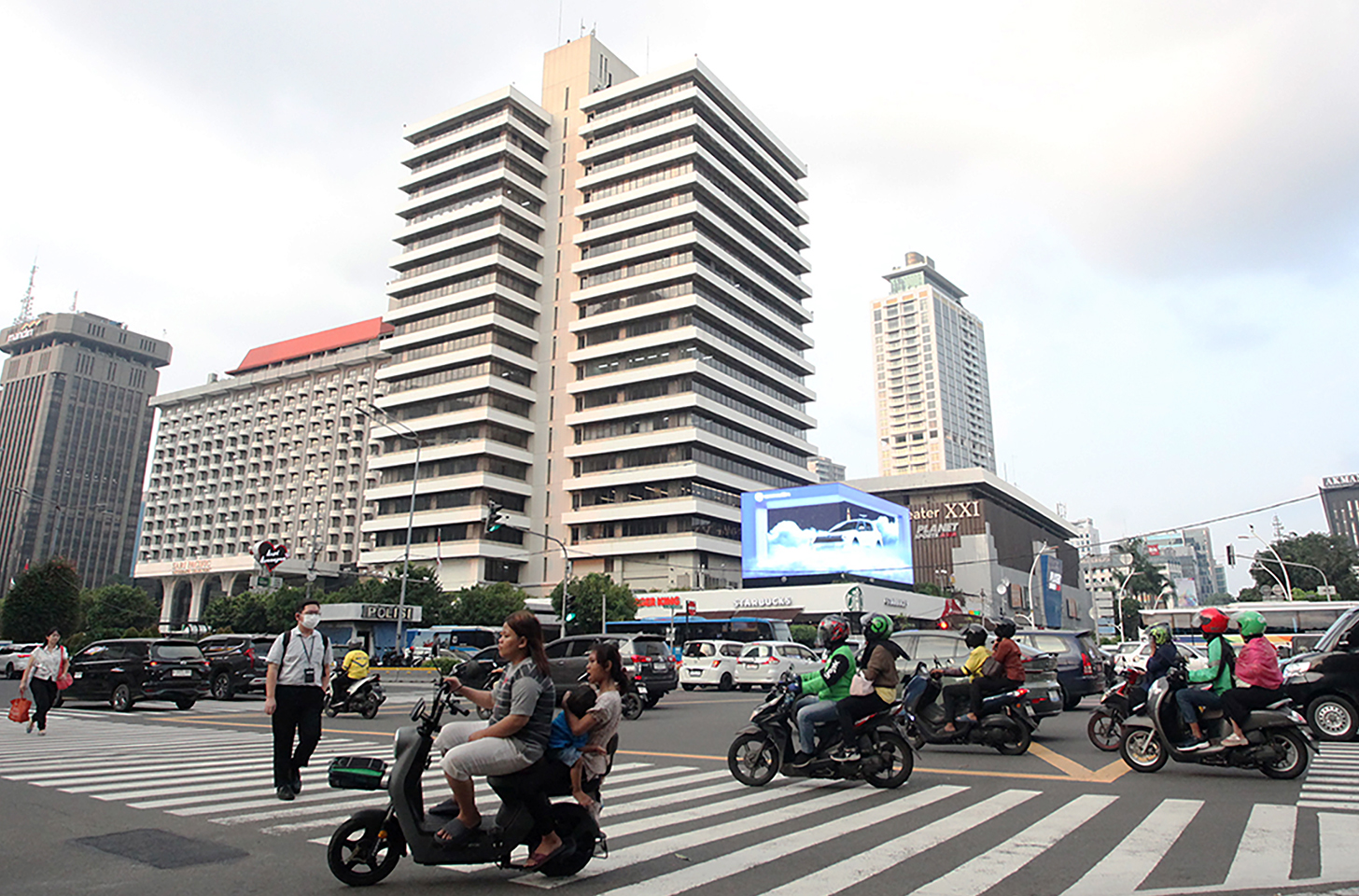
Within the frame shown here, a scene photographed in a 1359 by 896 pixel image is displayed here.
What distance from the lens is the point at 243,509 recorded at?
120 meters

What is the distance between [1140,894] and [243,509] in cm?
13103

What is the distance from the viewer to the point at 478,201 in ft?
282

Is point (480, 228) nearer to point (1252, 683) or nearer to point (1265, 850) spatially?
point (1252, 683)

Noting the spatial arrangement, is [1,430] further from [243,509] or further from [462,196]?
[462,196]

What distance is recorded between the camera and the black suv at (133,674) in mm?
19594

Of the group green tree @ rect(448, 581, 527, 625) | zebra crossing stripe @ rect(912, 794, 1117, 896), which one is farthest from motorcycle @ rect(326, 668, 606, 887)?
green tree @ rect(448, 581, 527, 625)

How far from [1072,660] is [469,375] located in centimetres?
7009

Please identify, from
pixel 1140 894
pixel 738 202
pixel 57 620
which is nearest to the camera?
pixel 1140 894

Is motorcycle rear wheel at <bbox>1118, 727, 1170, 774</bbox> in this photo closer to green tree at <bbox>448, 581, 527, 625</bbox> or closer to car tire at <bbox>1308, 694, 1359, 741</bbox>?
car tire at <bbox>1308, 694, 1359, 741</bbox>

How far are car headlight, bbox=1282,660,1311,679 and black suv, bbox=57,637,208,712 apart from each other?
2218 cm

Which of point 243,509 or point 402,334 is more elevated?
point 402,334

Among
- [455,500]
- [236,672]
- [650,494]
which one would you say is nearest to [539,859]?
[236,672]

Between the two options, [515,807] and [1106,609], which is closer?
[515,807]

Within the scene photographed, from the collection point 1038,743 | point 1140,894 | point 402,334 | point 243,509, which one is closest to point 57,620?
point 402,334
